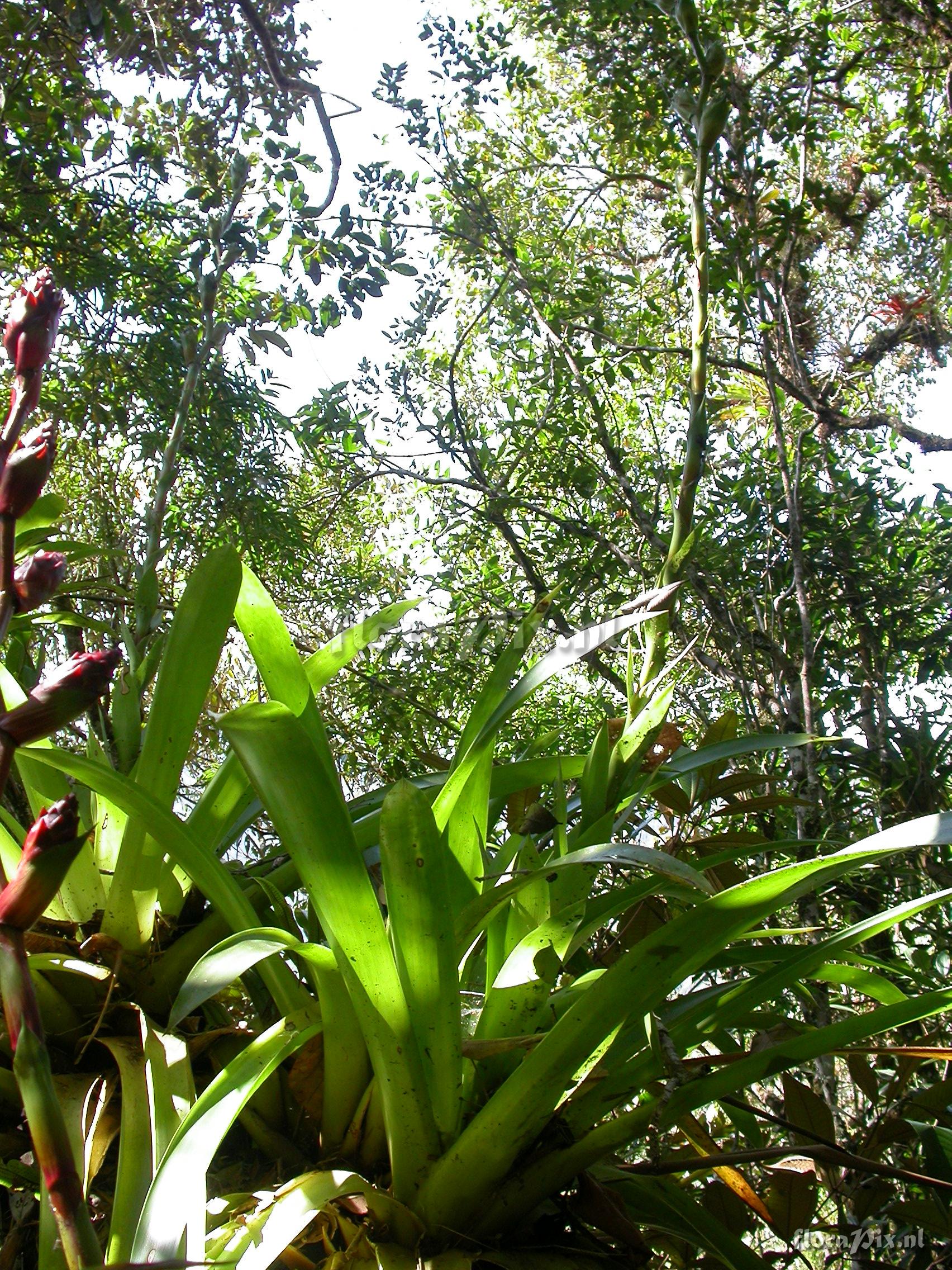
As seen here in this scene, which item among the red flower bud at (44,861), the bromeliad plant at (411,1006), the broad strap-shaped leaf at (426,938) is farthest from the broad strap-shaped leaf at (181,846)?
the red flower bud at (44,861)

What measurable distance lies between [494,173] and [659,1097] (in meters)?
2.29

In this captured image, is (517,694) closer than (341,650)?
Yes

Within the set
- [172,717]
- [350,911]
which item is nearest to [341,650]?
[172,717]

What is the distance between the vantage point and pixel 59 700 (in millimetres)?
278

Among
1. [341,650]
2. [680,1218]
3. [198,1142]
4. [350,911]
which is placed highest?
[341,650]

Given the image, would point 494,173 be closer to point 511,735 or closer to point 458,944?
point 511,735

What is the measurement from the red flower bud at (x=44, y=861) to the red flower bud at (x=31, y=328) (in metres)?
0.19

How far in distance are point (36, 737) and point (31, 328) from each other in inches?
6.6

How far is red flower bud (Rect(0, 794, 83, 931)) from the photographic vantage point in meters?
0.24

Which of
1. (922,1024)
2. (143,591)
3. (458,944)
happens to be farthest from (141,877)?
(922,1024)

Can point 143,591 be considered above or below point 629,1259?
above

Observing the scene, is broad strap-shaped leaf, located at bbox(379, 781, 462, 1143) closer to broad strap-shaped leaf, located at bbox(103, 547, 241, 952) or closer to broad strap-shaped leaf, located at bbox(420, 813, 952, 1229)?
broad strap-shaped leaf, located at bbox(420, 813, 952, 1229)

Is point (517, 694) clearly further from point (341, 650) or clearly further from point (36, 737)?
point (36, 737)

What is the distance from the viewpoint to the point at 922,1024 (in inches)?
43.4
